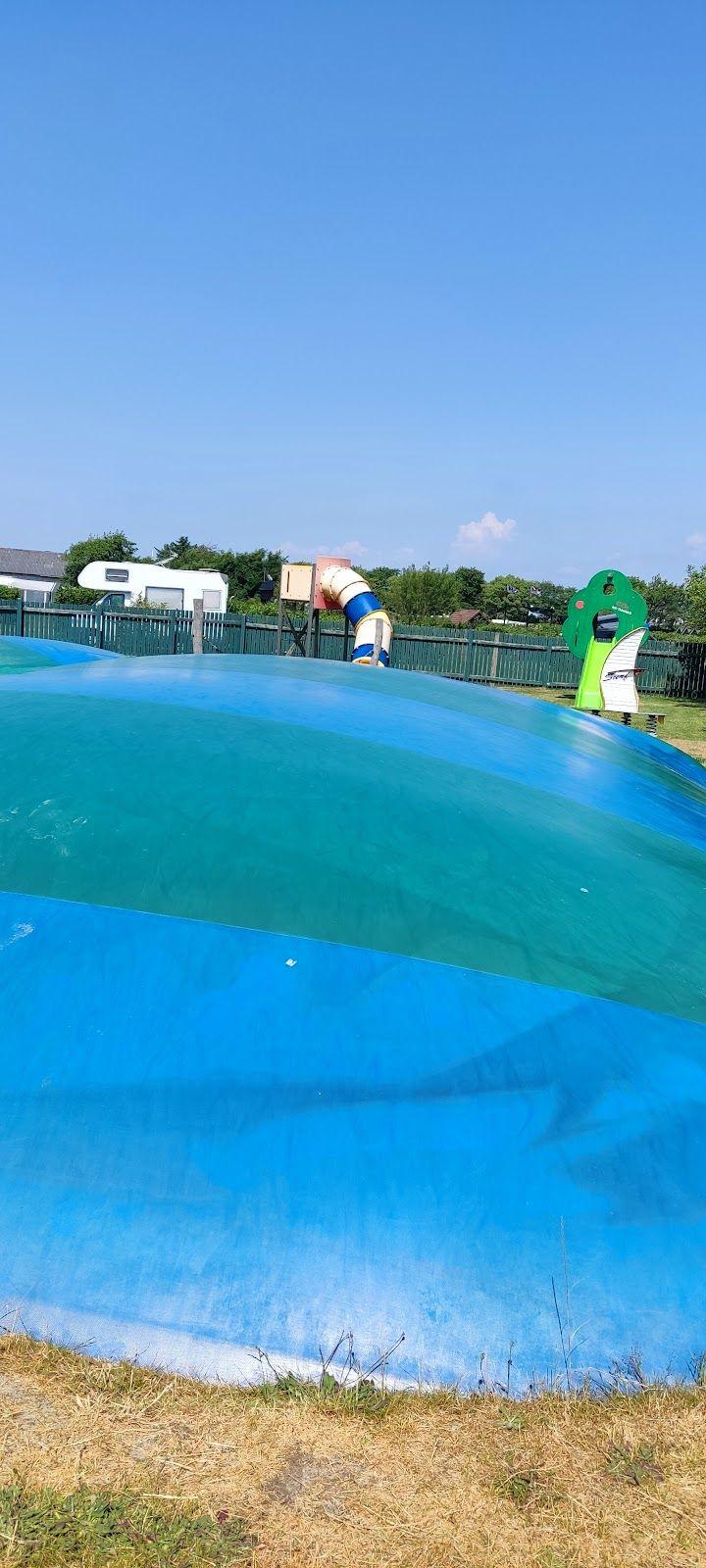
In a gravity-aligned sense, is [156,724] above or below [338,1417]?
above

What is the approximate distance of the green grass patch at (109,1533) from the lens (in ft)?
5.94

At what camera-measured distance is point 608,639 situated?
16391 mm

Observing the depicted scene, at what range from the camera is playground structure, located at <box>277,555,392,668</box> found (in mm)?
19688

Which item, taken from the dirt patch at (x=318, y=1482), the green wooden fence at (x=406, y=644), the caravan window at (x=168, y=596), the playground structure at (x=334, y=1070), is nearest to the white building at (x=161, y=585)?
the caravan window at (x=168, y=596)

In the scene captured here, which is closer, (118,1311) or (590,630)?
(118,1311)

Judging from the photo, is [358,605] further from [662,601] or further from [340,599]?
[662,601]

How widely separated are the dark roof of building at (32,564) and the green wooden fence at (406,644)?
46653 millimetres

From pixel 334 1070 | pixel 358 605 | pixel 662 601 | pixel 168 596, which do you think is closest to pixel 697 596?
pixel 358 605

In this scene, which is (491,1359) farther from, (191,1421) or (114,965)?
(114,965)

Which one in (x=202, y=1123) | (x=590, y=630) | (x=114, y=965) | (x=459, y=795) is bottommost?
(x=202, y=1123)

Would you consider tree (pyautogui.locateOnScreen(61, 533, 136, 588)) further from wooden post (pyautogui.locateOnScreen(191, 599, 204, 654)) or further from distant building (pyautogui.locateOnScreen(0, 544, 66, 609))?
wooden post (pyautogui.locateOnScreen(191, 599, 204, 654))

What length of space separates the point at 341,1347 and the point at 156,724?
274 centimetres

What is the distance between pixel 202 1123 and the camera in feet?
8.39

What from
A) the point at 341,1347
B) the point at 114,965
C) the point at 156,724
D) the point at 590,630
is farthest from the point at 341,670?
the point at 590,630
